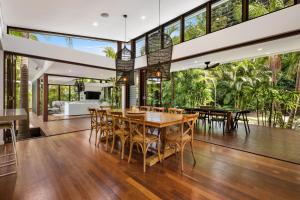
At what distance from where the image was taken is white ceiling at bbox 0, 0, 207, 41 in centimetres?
407

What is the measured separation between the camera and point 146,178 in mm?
2504

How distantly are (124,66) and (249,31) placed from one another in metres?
3.39

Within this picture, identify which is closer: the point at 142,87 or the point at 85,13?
the point at 85,13

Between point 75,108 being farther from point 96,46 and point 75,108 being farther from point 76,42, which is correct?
point 76,42

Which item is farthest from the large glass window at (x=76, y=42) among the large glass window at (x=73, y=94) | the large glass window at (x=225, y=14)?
the large glass window at (x=73, y=94)

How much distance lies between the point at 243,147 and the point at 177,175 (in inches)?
88.5

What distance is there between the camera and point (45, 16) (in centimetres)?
463

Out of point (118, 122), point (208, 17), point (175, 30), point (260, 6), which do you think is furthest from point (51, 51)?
point (260, 6)

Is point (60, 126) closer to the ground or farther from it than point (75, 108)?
closer to the ground

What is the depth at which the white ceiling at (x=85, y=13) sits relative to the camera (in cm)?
407

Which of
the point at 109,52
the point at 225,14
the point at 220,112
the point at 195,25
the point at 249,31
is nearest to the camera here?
the point at 249,31

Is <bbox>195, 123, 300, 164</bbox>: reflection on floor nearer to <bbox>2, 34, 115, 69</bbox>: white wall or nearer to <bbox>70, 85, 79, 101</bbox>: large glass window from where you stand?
<bbox>2, 34, 115, 69</bbox>: white wall

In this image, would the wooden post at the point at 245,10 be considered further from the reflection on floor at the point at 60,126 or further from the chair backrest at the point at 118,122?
the reflection on floor at the point at 60,126

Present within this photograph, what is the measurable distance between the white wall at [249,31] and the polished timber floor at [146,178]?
8.58ft
